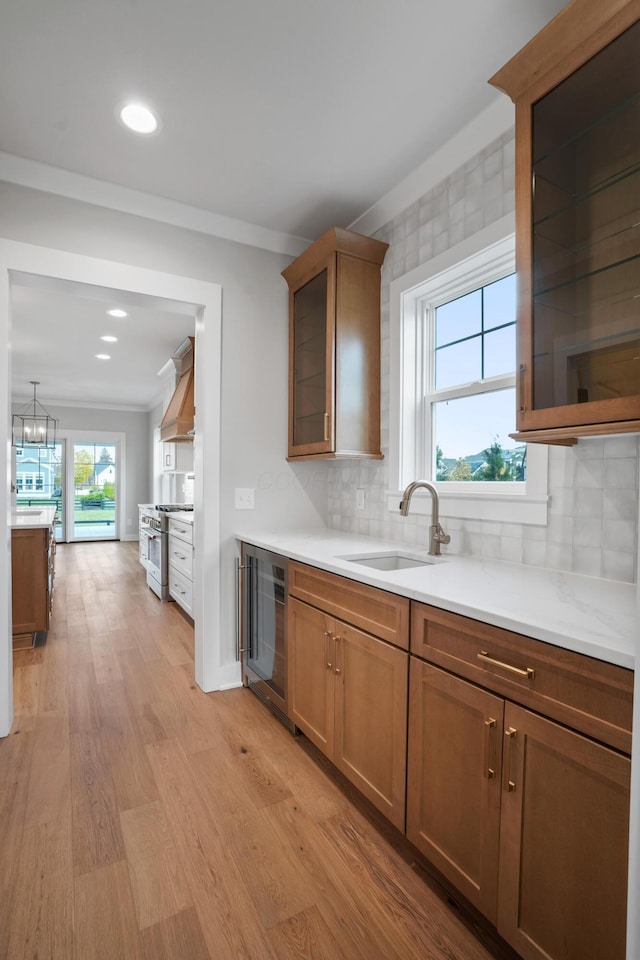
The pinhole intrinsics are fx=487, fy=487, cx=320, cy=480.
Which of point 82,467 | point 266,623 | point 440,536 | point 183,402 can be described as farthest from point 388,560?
point 82,467

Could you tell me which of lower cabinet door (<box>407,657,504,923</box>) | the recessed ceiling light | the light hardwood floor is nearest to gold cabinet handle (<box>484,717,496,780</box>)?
lower cabinet door (<box>407,657,504,923</box>)

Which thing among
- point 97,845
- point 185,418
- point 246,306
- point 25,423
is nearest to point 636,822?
point 97,845

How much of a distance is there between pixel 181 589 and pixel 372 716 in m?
3.09

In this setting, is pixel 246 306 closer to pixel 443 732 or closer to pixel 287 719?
pixel 287 719

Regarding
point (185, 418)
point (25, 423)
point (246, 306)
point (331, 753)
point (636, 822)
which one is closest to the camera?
point (636, 822)

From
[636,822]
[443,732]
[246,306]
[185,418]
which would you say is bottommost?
[443,732]

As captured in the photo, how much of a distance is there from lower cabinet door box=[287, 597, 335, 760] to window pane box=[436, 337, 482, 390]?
1.27 metres

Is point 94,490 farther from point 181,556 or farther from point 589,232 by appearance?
point 589,232

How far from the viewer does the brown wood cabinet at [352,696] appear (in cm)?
151

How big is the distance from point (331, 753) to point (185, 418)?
3652 mm

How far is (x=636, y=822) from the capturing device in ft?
2.67

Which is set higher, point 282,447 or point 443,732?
point 282,447

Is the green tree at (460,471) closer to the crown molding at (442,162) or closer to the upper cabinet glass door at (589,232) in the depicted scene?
the upper cabinet glass door at (589,232)

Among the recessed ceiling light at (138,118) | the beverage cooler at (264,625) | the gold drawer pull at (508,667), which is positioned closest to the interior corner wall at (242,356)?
the beverage cooler at (264,625)
